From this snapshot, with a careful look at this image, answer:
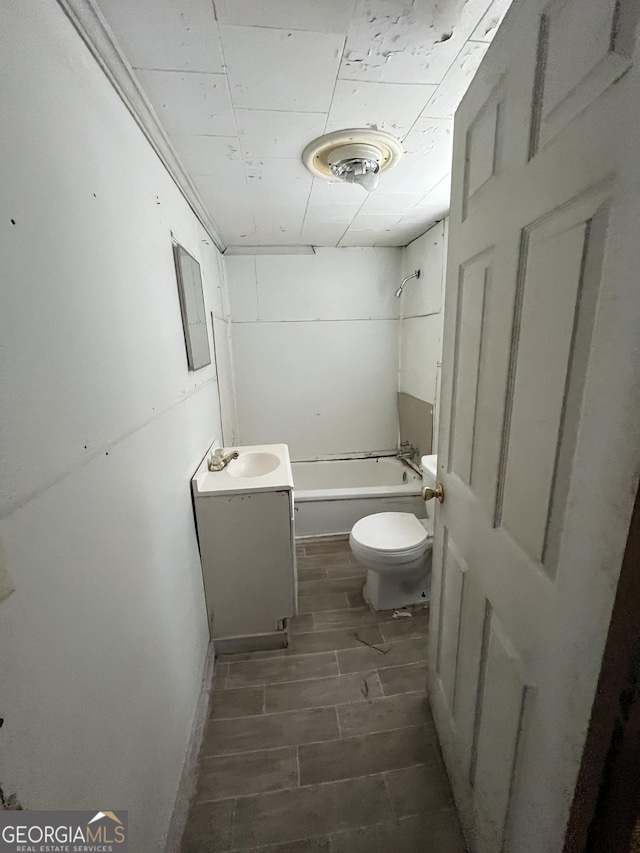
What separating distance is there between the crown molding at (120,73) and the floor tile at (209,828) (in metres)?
2.19

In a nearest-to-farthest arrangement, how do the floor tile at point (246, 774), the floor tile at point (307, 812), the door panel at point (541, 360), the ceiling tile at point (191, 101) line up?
the door panel at point (541, 360)
the ceiling tile at point (191, 101)
the floor tile at point (307, 812)
the floor tile at point (246, 774)

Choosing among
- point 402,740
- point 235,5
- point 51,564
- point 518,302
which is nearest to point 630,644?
point 518,302

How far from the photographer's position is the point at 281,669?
5.22 ft

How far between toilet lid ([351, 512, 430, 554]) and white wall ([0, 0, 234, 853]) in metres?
0.98

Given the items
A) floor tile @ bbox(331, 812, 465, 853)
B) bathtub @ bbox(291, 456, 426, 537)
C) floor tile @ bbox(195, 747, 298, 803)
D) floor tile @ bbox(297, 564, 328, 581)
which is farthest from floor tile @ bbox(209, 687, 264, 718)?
bathtub @ bbox(291, 456, 426, 537)

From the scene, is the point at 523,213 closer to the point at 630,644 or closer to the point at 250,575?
the point at 630,644

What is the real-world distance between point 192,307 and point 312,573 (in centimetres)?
177

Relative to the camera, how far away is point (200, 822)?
1075mm

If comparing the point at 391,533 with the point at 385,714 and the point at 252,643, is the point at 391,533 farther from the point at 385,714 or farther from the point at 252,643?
the point at 252,643

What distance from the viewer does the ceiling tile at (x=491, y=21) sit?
77 centimetres

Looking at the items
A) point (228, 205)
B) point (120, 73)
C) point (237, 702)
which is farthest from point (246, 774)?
point (228, 205)

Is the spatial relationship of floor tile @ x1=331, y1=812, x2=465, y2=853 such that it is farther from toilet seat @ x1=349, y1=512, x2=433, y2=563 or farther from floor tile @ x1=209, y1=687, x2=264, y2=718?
toilet seat @ x1=349, y1=512, x2=433, y2=563

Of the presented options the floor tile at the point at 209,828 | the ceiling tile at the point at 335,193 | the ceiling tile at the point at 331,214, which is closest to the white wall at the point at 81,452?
the floor tile at the point at 209,828

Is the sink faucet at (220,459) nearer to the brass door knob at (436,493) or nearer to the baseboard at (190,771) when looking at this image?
the baseboard at (190,771)
